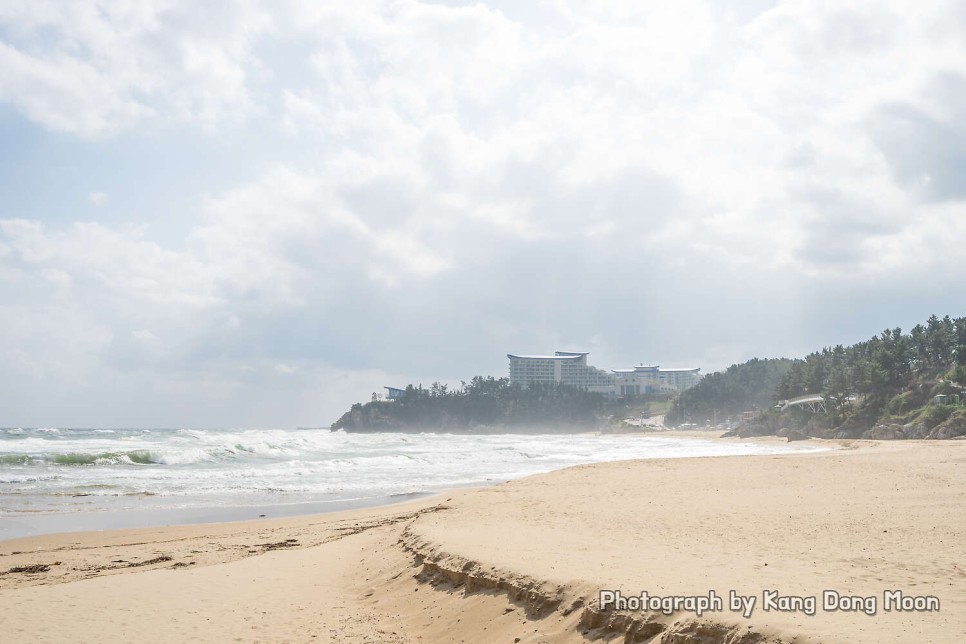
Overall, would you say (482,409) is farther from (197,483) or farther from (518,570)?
(518,570)

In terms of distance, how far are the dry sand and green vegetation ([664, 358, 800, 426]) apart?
117 m

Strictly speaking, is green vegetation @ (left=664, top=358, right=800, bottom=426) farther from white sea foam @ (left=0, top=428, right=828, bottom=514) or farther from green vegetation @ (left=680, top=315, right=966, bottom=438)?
white sea foam @ (left=0, top=428, right=828, bottom=514)

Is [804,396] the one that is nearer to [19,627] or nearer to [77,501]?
[77,501]

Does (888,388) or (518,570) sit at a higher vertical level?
(888,388)

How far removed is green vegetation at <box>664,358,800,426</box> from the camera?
408 feet

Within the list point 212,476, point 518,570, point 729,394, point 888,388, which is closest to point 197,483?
point 212,476

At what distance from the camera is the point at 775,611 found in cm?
573

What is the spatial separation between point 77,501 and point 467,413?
154 metres

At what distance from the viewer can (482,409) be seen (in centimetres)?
17175

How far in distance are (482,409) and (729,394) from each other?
213 feet

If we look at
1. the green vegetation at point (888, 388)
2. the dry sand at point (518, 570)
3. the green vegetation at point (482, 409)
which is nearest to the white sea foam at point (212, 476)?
the dry sand at point (518, 570)

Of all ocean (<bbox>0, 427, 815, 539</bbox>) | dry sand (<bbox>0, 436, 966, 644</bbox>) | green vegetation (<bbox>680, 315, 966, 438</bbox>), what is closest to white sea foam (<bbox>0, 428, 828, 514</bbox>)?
ocean (<bbox>0, 427, 815, 539</bbox>)

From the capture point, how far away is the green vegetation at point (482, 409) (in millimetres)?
163500

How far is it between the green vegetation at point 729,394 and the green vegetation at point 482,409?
28.8m
